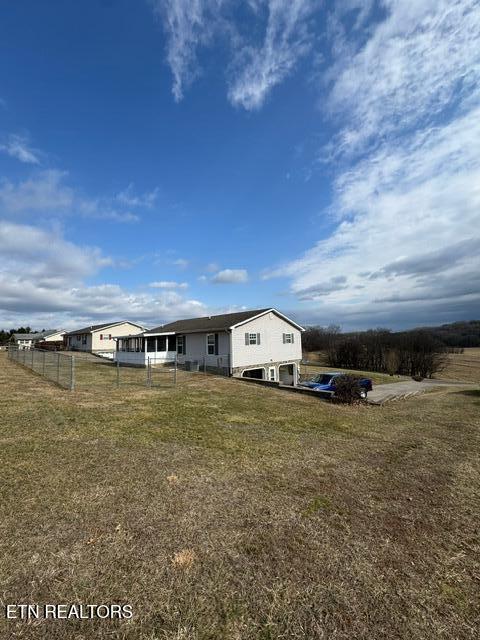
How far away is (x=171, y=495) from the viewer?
4.79m

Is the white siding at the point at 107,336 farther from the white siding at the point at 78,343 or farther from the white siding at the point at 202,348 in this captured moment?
the white siding at the point at 202,348

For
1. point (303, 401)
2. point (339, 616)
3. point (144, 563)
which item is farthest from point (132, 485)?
point (303, 401)

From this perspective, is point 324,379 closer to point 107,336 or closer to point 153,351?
point 153,351

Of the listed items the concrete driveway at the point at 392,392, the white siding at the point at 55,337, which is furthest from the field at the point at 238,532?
the white siding at the point at 55,337

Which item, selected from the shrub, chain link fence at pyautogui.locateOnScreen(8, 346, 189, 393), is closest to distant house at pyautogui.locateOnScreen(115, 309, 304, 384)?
chain link fence at pyautogui.locateOnScreen(8, 346, 189, 393)

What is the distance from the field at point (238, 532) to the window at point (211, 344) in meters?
16.9

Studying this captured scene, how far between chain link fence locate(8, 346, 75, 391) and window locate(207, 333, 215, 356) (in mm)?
9650

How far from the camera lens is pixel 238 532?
13.0ft

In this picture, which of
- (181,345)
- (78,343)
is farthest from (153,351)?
(78,343)

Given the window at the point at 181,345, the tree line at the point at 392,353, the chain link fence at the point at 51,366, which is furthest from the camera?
the tree line at the point at 392,353

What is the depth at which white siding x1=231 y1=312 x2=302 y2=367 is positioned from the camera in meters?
24.1

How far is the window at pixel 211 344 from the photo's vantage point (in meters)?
25.2

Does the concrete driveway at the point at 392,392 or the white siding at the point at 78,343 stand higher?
the white siding at the point at 78,343

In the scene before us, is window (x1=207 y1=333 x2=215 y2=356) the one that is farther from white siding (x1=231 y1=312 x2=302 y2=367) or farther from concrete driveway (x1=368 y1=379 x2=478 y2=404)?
concrete driveway (x1=368 y1=379 x2=478 y2=404)
